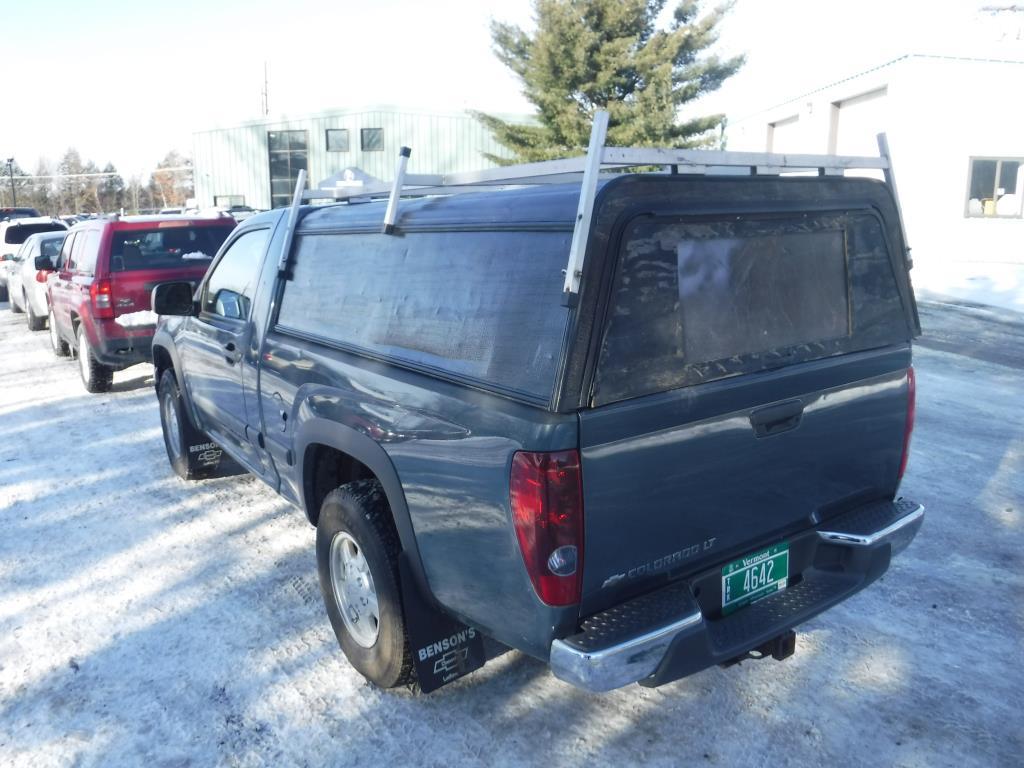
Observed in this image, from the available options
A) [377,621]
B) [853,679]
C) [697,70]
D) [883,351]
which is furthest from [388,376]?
[697,70]

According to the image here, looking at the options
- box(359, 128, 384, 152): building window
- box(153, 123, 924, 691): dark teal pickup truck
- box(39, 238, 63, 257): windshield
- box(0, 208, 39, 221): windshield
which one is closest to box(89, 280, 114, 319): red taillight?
box(153, 123, 924, 691): dark teal pickup truck

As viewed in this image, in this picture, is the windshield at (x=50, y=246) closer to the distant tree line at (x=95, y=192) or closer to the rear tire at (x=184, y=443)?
the rear tire at (x=184, y=443)

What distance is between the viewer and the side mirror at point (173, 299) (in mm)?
5371

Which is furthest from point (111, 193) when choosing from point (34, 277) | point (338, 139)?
point (34, 277)

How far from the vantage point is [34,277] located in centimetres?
1345

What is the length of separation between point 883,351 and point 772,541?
→ 3.06 ft

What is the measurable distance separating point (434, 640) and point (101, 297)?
6704 millimetres

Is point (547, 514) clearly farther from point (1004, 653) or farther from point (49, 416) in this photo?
point (49, 416)

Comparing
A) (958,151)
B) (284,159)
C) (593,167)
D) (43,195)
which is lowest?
(593,167)

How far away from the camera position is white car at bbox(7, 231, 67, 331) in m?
13.4

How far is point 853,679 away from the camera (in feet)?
11.7

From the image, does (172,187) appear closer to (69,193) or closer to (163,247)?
(69,193)

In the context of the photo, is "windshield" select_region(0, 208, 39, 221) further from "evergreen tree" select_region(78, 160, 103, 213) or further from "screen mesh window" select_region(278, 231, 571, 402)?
"evergreen tree" select_region(78, 160, 103, 213)

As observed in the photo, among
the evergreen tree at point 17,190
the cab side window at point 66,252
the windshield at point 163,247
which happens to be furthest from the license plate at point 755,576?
the evergreen tree at point 17,190
